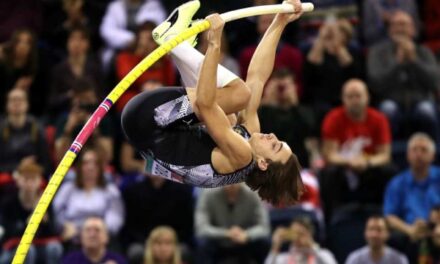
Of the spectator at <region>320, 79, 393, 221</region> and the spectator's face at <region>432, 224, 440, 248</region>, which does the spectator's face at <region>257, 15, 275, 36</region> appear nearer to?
the spectator at <region>320, 79, 393, 221</region>

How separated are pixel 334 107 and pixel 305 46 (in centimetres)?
84

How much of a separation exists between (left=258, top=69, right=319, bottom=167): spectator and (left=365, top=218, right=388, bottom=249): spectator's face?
133cm

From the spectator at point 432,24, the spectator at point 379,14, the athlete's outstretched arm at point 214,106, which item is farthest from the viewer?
the spectator at point 432,24

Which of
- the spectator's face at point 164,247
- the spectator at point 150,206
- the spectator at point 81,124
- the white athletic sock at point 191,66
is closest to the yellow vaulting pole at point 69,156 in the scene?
the white athletic sock at point 191,66

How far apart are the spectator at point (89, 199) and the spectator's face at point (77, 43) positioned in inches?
62.7

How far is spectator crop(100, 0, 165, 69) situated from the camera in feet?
46.4

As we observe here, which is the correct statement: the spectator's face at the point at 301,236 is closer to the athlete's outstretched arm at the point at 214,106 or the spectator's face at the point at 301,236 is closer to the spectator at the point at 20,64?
the athlete's outstretched arm at the point at 214,106

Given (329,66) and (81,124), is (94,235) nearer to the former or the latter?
(81,124)

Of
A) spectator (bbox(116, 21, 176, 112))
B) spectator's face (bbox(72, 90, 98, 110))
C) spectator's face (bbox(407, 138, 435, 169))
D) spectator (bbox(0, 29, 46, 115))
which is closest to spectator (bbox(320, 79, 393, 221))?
spectator's face (bbox(407, 138, 435, 169))

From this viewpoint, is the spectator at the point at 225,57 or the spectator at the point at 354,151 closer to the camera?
the spectator at the point at 354,151

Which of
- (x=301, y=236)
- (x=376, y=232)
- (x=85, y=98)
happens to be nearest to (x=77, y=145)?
(x=301, y=236)

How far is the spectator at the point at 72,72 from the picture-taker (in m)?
13.8

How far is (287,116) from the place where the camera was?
1319 cm

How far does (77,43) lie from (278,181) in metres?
5.36
